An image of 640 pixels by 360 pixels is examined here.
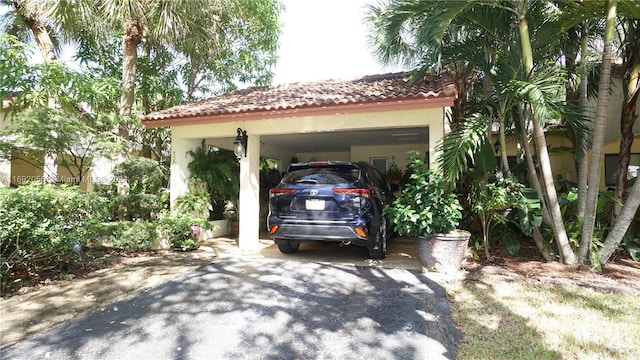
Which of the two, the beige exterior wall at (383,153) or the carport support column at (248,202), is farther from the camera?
the beige exterior wall at (383,153)

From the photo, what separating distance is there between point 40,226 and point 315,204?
151 inches

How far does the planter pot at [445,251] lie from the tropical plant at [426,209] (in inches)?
4.5

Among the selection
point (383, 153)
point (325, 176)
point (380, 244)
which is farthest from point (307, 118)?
point (383, 153)

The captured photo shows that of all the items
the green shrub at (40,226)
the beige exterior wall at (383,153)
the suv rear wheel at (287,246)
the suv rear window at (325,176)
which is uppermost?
the beige exterior wall at (383,153)

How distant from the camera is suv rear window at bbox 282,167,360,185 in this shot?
549 cm

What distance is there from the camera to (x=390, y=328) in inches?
129

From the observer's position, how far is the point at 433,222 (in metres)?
5.00

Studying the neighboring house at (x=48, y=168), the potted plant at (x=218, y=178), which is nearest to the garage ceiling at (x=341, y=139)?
the potted plant at (x=218, y=178)

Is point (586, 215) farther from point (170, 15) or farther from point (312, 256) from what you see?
point (170, 15)

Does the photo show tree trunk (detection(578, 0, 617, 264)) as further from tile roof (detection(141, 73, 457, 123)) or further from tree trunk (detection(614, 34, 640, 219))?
tile roof (detection(141, 73, 457, 123))

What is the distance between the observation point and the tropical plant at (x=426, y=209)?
5.00 metres

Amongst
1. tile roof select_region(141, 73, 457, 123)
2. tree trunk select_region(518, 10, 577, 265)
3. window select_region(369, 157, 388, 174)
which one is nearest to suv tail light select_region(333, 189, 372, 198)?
tile roof select_region(141, 73, 457, 123)

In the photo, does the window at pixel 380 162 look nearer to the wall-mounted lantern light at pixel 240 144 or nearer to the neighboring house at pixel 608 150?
the neighboring house at pixel 608 150

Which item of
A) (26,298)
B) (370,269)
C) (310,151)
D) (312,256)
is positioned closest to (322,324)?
(370,269)
